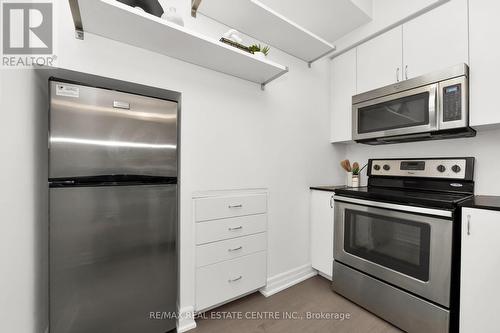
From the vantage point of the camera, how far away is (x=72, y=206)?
1.05 m

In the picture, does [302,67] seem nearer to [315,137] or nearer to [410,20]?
[315,137]

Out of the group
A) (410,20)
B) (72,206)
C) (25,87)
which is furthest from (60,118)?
(410,20)

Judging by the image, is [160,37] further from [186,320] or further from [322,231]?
[322,231]

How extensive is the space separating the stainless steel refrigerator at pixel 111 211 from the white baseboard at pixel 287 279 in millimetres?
825

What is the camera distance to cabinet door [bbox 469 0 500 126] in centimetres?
133

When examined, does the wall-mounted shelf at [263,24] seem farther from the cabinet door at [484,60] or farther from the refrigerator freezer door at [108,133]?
the cabinet door at [484,60]

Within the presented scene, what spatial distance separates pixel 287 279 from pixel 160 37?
7.03 ft

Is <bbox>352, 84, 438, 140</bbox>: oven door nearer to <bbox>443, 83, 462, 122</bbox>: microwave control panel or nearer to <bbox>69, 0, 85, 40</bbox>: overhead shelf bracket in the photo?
<bbox>443, 83, 462, 122</bbox>: microwave control panel

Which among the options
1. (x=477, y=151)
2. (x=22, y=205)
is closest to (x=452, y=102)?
(x=477, y=151)

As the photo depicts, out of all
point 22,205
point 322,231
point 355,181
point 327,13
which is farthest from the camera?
point 355,181

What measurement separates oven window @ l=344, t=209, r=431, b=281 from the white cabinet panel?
21cm

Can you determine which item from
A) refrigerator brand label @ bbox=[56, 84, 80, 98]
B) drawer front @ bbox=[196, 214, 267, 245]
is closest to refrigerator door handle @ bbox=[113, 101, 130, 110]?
refrigerator brand label @ bbox=[56, 84, 80, 98]

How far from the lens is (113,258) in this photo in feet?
3.75

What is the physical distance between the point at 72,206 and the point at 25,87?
23.5 inches
